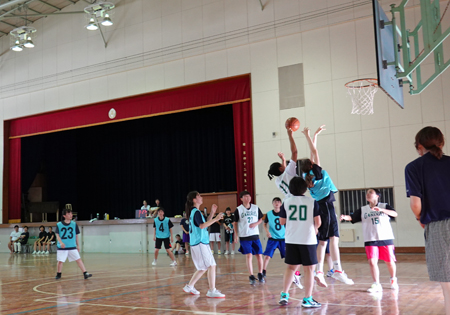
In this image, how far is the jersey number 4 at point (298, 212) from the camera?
5.80 meters

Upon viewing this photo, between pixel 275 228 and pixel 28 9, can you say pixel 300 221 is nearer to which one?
pixel 275 228

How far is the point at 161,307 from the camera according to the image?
20.4ft

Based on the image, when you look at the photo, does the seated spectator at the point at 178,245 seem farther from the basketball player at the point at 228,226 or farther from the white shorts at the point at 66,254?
the white shorts at the point at 66,254

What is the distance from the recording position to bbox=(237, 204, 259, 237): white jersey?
8344mm

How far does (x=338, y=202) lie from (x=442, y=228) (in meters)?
12.5

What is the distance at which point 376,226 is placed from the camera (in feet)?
23.4

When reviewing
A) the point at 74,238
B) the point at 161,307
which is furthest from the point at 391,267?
the point at 74,238

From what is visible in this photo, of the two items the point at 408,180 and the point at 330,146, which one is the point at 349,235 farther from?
the point at 408,180

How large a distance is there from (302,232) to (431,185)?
2.49 m

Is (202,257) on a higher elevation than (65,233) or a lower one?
lower

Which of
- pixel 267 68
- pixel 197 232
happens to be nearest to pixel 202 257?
pixel 197 232

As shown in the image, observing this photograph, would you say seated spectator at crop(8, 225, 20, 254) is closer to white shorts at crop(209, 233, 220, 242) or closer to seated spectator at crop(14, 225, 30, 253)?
seated spectator at crop(14, 225, 30, 253)

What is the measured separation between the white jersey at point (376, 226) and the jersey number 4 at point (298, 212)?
1880 mm

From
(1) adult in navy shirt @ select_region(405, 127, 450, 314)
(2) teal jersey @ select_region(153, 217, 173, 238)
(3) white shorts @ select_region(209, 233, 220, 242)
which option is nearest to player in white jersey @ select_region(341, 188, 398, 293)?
(1) adult in navy shirt @ select_region(405, 127, 450, 314)
